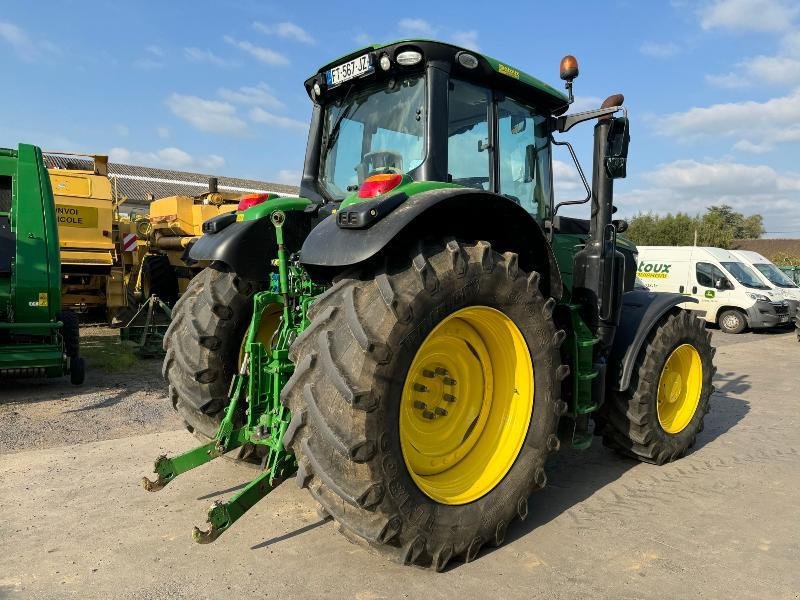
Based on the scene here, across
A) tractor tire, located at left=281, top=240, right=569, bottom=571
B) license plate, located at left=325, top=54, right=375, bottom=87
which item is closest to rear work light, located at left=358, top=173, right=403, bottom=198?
tractor tire, located at left=281, top=240, right=569, bottom=571

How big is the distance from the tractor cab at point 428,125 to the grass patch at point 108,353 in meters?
4.53

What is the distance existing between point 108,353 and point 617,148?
7.00 metres

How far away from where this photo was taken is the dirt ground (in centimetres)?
251

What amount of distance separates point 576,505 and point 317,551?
5.02 feet

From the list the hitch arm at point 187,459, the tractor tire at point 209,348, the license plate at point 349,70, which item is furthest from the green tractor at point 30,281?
the license plate at point 349,70

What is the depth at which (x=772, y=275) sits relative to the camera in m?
15.2

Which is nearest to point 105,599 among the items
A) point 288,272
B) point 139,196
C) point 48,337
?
point 288,272

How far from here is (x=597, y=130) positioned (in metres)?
3.72

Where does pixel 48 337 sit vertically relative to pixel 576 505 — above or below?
above

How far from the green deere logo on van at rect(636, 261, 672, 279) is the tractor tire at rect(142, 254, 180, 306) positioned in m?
11.6

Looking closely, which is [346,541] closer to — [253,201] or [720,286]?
[253,201]

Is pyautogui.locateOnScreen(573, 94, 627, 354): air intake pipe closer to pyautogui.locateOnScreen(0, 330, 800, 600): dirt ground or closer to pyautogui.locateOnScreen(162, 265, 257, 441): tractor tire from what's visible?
pyautogui.locateOnScreen(0, 330, 800, 600): dirt ground

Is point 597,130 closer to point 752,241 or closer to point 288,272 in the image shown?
point 288,272

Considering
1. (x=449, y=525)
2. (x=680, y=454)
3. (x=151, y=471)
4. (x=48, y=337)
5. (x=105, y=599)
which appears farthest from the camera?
(x=48, y=337)
